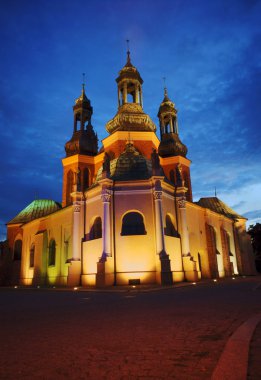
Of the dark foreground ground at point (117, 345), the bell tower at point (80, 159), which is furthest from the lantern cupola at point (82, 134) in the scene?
the dark foreground ground at point (117, 345)

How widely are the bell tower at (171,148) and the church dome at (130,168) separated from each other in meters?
10.7

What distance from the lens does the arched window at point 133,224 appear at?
2259 cm

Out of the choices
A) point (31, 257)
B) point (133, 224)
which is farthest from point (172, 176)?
point (31, 257)

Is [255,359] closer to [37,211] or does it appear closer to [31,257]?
[31,257]

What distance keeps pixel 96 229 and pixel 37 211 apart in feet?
65.8

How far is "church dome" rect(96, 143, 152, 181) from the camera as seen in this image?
24.6 metres

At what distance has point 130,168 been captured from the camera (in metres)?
25.7

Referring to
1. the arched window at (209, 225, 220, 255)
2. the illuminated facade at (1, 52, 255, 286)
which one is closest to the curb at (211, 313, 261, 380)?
the illuminated facade at (1, 52, 255, 286)

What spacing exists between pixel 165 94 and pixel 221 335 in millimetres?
43636

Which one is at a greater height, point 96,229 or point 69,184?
point 69,184

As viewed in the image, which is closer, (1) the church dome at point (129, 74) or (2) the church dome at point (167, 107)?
(1) the church dome at point (129, 74)

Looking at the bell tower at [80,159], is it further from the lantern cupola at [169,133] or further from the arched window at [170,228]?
the arched window at [170,228]

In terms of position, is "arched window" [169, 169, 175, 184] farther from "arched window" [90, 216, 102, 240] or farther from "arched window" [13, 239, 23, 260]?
"arched window" [13, 239, 23, 260]

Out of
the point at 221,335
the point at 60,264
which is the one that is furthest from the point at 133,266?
the point at 221,335
